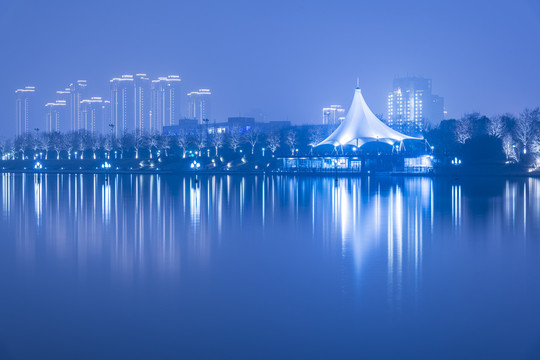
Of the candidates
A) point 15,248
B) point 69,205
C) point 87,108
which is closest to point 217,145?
point 69,205

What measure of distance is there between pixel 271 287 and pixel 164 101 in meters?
98.4

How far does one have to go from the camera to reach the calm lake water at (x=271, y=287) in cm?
509

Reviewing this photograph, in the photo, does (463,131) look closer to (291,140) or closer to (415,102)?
(291,140)

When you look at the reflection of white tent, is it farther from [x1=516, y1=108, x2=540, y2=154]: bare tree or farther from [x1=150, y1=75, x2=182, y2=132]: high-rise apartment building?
[x1=150, y1=75, x2=182, y2=132]: high-rise apartment building

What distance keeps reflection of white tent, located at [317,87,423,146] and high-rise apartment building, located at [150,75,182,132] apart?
62428 mm

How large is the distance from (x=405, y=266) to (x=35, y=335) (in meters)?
4.67

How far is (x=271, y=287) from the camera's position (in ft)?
23.1

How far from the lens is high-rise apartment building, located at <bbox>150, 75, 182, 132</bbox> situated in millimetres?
101562

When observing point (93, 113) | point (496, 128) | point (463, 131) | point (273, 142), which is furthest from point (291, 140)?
point (93, 113)

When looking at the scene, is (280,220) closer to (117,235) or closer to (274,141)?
(117,235)

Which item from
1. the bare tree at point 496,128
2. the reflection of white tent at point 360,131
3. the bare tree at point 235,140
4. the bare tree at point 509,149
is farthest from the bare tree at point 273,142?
the bare tree at point 509,149

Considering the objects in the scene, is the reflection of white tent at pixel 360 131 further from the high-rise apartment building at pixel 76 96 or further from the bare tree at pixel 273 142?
the high-rise apartment building at pixel 76 96

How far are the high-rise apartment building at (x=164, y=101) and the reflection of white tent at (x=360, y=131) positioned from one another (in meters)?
62.4

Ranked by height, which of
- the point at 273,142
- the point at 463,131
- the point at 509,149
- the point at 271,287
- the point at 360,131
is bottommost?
the point at 271,287
